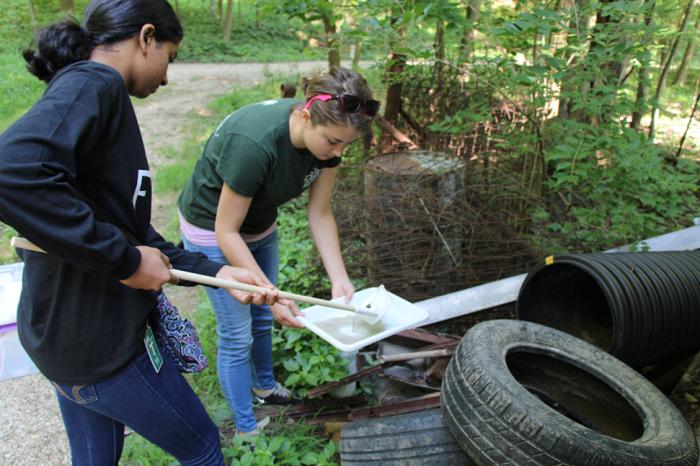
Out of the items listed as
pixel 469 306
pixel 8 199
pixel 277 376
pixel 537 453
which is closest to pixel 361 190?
pixel 469 306

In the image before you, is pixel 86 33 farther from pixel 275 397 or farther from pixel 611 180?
pixel 611 180

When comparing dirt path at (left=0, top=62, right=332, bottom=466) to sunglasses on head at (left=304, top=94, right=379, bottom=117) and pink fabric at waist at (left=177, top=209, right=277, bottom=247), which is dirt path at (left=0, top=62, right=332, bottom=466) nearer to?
pink fabric at waist at (left=177, top=209, right=277, bottom=247)

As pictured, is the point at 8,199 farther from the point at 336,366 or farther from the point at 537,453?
the point at 336,366

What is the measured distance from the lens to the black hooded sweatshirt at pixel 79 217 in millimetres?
1042

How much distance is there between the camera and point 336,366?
2.97 meters

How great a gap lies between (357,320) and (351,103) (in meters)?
1.00

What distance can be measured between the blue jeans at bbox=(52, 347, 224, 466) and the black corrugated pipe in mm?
1858

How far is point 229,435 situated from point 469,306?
1610 mm

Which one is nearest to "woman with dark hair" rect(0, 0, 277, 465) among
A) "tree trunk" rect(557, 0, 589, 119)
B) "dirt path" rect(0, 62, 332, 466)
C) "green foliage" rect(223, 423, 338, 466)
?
"green foliage" rect(223, 423, 338, 466)

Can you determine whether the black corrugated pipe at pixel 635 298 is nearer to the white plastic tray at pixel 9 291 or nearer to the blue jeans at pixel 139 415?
the blue jeans at pixel 139 415

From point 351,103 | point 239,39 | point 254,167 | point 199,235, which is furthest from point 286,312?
point 239,39

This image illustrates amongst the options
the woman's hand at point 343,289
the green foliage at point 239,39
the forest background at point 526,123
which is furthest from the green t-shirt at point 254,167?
the green foliage at point 239,39

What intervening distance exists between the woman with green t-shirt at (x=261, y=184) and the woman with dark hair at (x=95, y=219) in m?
0.43

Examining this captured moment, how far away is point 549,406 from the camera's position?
205 cm
